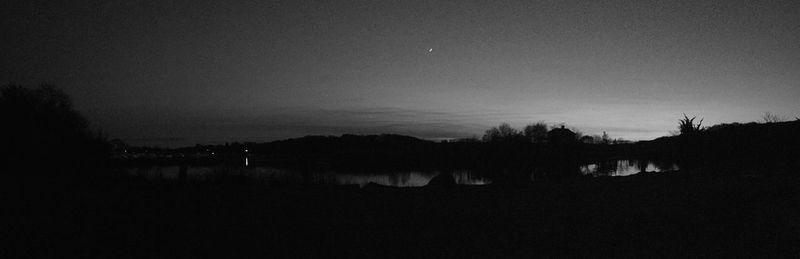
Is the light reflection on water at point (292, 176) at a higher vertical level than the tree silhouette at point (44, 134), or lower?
lower

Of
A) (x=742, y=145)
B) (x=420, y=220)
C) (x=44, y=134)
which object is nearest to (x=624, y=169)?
(x=742, y=145)

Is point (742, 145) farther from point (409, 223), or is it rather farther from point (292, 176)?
point (292, 176)

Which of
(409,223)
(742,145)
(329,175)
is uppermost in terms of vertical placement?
(742,145)

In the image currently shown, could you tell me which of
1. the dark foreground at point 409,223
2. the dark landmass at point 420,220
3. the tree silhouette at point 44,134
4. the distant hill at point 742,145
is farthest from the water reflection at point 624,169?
the tree silhouette at point 44,134

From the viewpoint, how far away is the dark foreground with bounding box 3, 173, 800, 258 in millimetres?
7348

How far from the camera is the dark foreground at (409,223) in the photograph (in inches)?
289

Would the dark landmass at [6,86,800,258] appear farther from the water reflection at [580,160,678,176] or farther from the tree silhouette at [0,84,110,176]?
the water reflection at [580,160,678,176]

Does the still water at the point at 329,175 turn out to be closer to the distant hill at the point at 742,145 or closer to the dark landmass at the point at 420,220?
the distant hill at the point at 742,145

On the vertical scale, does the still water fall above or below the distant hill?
below

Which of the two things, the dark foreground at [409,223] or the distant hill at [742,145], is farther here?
the distant hill at [742,145]

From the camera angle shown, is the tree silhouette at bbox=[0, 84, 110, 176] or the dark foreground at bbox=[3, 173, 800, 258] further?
the tree silhouette at bbox=[0, 84, 110, 176]

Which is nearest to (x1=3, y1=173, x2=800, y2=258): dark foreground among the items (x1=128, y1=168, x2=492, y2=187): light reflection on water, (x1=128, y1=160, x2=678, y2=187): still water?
(x1=128, y1=168, x2=492, y2=187): light reflection on water

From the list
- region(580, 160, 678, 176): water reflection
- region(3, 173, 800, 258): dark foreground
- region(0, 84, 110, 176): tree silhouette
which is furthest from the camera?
region(580, 160, 678, 176): water reflection

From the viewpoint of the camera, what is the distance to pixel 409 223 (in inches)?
380
